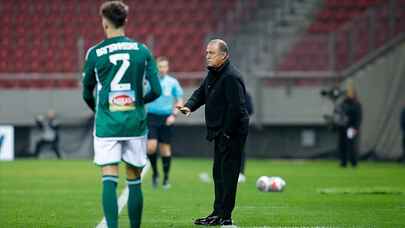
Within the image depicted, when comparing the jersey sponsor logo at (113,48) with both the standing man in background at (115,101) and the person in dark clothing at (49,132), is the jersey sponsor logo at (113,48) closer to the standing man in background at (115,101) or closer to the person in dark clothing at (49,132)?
the standing man in background at (115,101)

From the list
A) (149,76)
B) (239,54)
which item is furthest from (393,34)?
(149,76)

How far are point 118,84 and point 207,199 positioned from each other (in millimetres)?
5714

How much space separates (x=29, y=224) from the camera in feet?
33.8

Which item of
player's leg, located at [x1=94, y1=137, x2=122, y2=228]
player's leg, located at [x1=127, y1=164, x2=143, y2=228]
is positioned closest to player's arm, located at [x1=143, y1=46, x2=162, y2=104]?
player's leg, located at [x1=94, y1=137, x2=122, y2=228]

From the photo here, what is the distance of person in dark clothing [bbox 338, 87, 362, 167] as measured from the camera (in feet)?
80.1

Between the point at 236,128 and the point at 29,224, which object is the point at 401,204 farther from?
the point at 29,224

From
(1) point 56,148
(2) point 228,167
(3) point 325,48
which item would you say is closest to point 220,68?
(2) point 228,167

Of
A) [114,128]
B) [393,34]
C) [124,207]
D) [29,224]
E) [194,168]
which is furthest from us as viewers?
[393,34]

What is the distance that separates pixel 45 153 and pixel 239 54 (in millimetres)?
5959

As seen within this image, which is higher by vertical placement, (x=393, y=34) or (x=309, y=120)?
(x=393, y=34)

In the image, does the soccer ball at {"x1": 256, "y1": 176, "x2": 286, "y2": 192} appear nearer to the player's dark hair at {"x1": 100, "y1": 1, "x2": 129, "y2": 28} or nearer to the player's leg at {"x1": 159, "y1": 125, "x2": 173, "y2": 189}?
the player's leg at {"x1": 159, "y1": 125, "x2": 173, "y2": 189}

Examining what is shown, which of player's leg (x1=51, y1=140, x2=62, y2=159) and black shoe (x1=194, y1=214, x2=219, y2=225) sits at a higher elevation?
black shoe (x1=194, y1=214, x2=219, y2=225)

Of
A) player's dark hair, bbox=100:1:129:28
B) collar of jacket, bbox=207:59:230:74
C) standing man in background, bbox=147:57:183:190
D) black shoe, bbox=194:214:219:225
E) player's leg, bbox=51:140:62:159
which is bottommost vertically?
A: player's leg, bbox=51:140:62:159

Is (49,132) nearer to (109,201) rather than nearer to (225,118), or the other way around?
(225,118)
